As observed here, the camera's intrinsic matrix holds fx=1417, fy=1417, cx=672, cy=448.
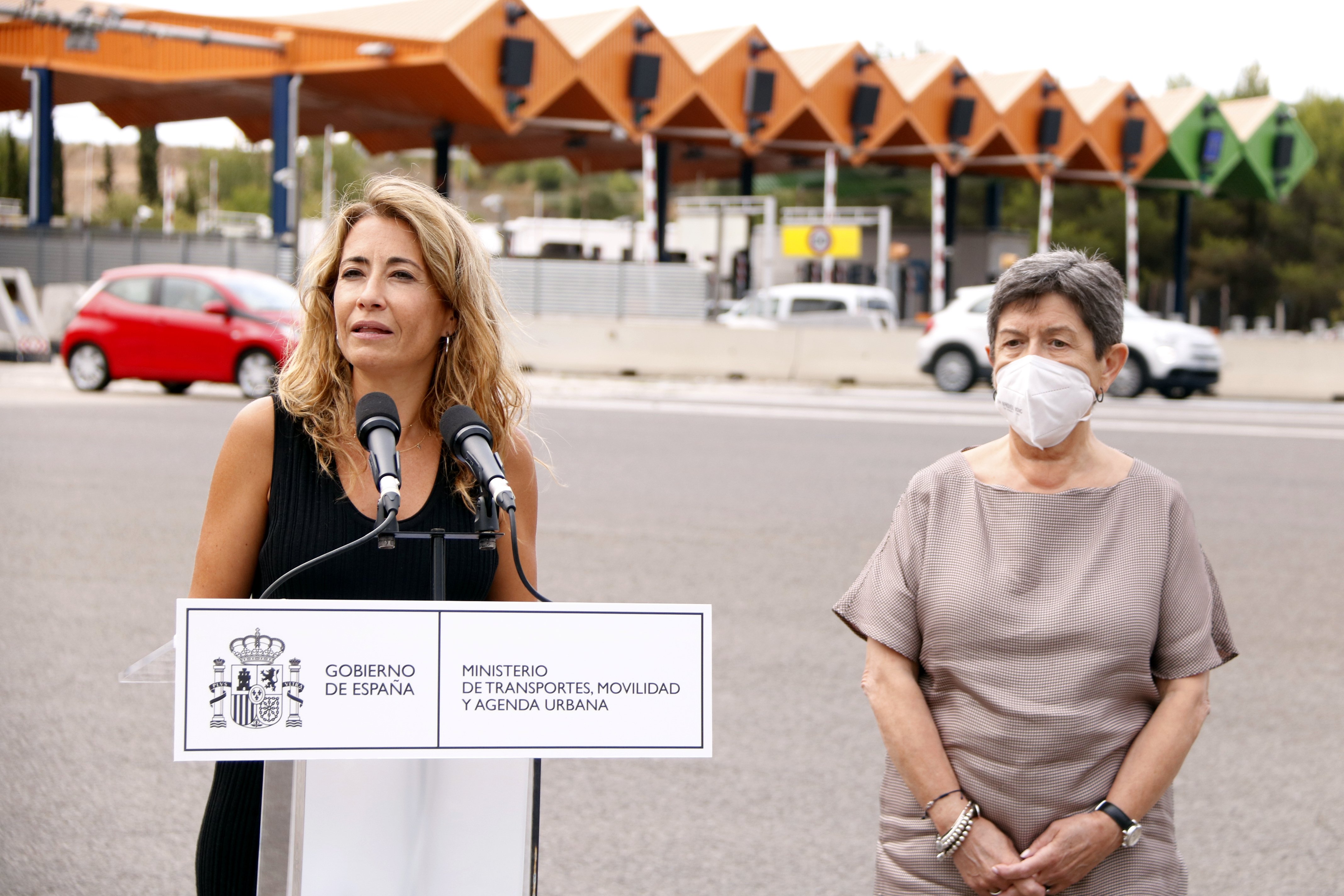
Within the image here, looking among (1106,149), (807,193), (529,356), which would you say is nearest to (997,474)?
(529,356)

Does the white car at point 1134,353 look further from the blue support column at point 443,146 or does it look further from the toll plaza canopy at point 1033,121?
the toll plaza canopy at point 1033,121

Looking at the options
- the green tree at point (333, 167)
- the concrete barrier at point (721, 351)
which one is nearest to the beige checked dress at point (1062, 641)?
the concrete barrier at point (721, 351)

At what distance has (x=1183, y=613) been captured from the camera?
8.22ft

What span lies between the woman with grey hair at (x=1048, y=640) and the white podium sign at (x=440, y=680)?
2.28ft

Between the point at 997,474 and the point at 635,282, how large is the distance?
29.0 m

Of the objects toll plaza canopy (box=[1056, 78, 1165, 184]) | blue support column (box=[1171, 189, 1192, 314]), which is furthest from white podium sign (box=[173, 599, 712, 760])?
blue support column (box=[1171, 189, 1192, 314])

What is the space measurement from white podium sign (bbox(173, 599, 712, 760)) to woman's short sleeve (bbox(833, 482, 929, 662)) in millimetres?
661

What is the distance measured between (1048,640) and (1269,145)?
55.7 m

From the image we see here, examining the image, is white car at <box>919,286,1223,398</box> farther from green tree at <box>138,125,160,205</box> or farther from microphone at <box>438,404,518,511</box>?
green tree at <box>138,125,160,205</box>

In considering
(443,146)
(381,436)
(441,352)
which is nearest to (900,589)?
(441,352)

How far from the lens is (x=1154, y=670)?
101 inches

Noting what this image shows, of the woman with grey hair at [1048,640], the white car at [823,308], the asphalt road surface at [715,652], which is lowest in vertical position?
the asphalt road surface at [715,652]

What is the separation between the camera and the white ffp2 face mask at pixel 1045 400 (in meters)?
2.53

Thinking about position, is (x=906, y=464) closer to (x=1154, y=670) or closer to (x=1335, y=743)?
(x=1335, y=743)
